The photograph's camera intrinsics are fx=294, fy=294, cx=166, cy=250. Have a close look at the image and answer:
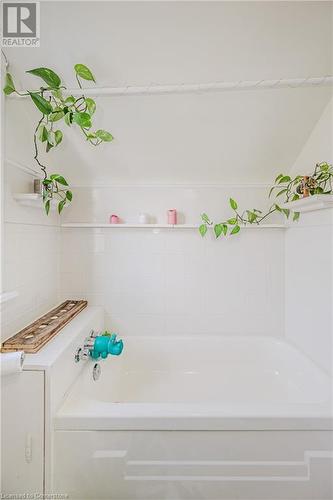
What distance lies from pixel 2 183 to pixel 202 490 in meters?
1.69

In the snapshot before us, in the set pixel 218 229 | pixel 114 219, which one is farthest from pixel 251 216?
pixel 114 219

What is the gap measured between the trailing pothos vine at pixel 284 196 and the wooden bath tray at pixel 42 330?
110cm

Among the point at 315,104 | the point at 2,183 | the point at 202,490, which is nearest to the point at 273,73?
the point at 315,104

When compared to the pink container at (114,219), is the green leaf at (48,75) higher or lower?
higher

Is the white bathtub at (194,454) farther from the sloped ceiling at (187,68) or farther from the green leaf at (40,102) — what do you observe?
the sloped ceiling at (187,68)

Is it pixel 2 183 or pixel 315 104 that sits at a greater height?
pixel 315 104

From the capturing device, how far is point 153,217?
2365 millimetres

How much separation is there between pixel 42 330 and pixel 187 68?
63.4 inches

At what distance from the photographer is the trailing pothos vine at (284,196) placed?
172cm

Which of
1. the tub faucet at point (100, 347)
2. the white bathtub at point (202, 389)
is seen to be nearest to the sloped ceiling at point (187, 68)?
the tub faucet at point (100, 347)

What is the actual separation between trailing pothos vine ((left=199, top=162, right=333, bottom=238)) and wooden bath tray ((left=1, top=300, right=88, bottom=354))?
3.61 feet

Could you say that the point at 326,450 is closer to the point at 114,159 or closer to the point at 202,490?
the point at 202,490

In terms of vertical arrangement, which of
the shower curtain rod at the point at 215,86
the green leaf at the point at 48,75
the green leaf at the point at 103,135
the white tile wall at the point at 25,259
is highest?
the shower curtain rod at the point at 215,86

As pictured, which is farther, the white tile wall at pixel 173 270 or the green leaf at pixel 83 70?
the white tile wall at pixel 173 270
